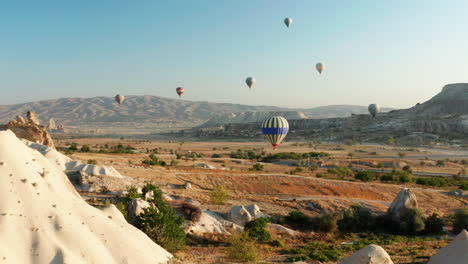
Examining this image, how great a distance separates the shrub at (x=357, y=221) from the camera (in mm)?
30375

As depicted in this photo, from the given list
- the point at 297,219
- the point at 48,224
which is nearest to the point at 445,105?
the point at 297,219

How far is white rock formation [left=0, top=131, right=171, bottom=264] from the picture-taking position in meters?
10.5

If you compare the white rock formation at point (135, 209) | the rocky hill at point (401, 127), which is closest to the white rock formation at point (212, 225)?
the white rock formation at point (135, 209)

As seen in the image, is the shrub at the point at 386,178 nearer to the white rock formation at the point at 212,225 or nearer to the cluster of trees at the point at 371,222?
the cluster of trees at the point at 371,222

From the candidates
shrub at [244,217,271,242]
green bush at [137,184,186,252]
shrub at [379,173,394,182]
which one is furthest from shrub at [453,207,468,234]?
green bush at [137,184,186,252]

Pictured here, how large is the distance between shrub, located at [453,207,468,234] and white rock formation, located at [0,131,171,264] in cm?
2929

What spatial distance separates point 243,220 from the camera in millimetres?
27031

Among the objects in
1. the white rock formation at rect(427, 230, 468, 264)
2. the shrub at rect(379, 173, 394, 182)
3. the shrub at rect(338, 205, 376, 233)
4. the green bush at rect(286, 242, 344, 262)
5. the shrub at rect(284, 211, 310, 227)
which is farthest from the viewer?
the shrub at rect(379, 173, 394, 182)

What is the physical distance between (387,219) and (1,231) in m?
31.2

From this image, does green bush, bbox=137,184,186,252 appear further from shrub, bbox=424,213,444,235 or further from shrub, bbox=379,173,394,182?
shrub, bbox=379,173,394,182

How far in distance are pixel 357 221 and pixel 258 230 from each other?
11386 mm

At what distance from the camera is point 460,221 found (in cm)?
3128

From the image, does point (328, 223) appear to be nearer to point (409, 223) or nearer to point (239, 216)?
point (239, 216)

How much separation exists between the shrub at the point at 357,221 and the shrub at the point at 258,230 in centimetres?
873
